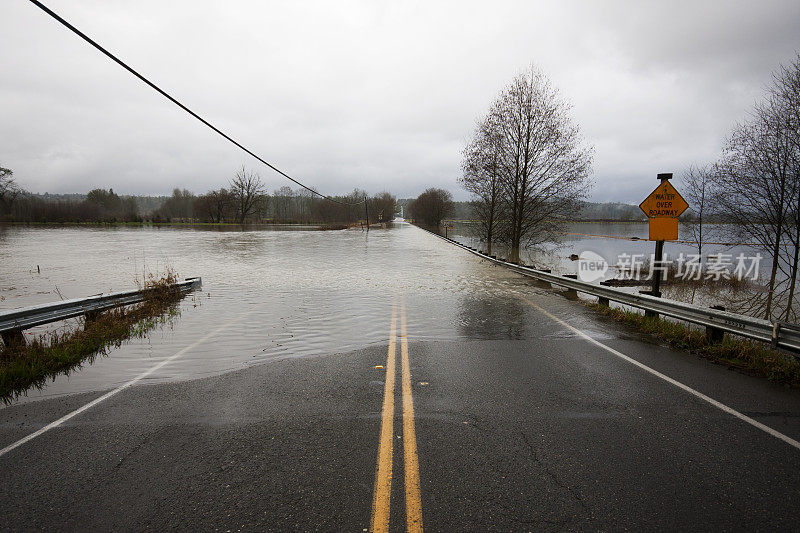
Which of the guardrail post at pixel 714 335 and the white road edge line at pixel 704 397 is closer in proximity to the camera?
the white road edge line at pixel 704 397

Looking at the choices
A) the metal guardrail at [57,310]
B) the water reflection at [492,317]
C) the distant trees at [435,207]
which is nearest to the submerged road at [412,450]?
the water reflection at [492,317]

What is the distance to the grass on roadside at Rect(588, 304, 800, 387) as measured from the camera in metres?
5.48

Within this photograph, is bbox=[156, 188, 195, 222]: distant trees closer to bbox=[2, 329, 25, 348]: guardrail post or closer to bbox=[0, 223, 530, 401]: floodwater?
bbox=[0, 223, 530, 401]: floodwater

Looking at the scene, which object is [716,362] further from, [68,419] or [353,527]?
[68,419]

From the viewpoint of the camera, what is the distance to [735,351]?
633 centimetres

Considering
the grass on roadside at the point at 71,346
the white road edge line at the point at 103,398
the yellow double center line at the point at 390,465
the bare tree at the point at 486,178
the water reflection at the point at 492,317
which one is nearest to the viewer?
the yellow double center line at the point at 390,465

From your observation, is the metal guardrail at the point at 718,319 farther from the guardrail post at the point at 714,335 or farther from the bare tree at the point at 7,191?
the bare tree at the point at 7,191

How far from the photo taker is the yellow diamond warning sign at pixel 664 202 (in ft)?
30.7

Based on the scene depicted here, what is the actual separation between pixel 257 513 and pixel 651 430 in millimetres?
3747

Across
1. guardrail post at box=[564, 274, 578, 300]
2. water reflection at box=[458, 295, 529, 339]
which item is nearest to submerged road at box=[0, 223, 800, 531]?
water reflection at box=[458, 295, 529, 339]

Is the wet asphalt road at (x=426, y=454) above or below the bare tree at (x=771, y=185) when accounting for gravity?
below

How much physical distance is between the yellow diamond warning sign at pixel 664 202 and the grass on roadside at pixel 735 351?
279 cm

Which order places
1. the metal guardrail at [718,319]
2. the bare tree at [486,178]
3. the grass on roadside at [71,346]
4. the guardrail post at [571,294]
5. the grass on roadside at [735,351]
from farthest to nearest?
the bare tree at [486,178]
the guardrail post at [571,294]
the metal guardrail at [718,319]
the grass on roadside at [735,351]
the grass on roadside at [71,346]

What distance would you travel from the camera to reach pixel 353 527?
2584mm
